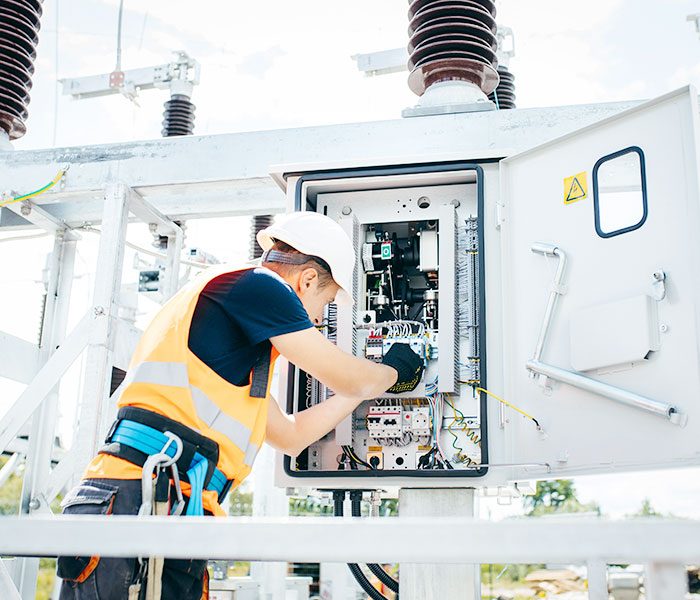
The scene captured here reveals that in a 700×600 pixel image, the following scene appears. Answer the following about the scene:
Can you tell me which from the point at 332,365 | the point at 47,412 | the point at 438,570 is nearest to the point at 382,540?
the point at 332,365

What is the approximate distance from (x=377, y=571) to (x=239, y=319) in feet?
5.17

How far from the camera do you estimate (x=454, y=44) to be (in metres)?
3.63

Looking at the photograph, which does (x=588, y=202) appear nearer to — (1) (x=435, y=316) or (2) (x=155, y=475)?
(1) (x=435, y=316)

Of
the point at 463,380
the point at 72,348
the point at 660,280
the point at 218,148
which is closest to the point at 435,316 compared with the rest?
the point at 463,380

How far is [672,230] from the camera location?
2602mm

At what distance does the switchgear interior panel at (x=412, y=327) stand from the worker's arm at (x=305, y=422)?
326 mm

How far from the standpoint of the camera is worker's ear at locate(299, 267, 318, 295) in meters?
2.59

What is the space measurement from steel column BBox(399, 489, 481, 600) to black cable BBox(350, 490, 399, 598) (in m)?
0.20

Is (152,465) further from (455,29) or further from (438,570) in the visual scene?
(455,29)

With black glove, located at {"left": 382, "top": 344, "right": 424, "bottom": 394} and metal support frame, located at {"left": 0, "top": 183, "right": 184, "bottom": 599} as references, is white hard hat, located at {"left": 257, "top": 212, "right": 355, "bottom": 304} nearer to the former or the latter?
black glove, located at {"left": 382, "top": 344, "right": 424, "bottom": 394}

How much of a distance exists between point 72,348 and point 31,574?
127cm

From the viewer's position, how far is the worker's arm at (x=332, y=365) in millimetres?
2188

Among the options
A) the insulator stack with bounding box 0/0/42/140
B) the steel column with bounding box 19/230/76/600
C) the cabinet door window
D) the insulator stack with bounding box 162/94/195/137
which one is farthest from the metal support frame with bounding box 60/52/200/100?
the cabinet door window

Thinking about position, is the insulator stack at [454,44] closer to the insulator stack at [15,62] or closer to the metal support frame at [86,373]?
the metal support frame at [86,373]
